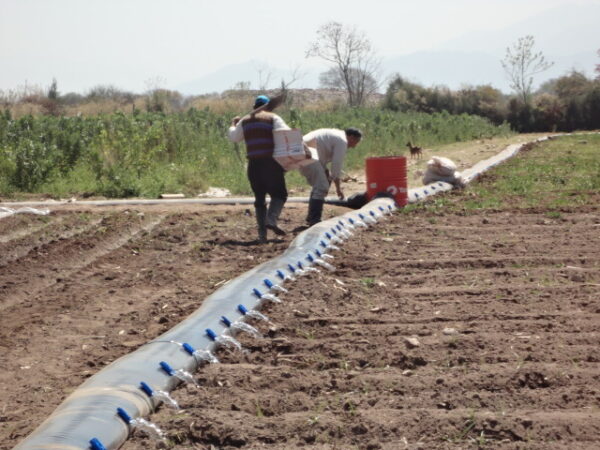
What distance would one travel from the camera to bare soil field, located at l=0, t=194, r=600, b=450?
3.79 metres

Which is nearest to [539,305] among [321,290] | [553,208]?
[321,290]

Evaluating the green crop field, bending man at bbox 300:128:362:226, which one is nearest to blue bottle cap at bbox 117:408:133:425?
bending man at bbox 300:128:362:226

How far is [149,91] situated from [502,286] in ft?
119

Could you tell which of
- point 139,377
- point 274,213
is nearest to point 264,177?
point 274,213

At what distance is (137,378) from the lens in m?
4.24

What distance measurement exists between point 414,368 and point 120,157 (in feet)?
39.8

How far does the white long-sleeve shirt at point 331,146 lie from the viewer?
1056 centimetres

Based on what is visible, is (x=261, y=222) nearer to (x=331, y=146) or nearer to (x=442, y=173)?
(x=331, y=146)

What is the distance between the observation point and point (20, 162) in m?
15.4

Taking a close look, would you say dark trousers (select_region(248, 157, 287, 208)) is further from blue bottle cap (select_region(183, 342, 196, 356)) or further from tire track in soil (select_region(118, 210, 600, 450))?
blue bottle cap (select_region(183, 342, 196, 356))

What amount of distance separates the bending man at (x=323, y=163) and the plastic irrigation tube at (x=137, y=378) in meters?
3.43

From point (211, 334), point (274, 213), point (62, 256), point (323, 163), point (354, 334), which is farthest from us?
point (323, 163)

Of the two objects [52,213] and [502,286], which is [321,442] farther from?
[52,213]

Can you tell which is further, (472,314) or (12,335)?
(12,335)
